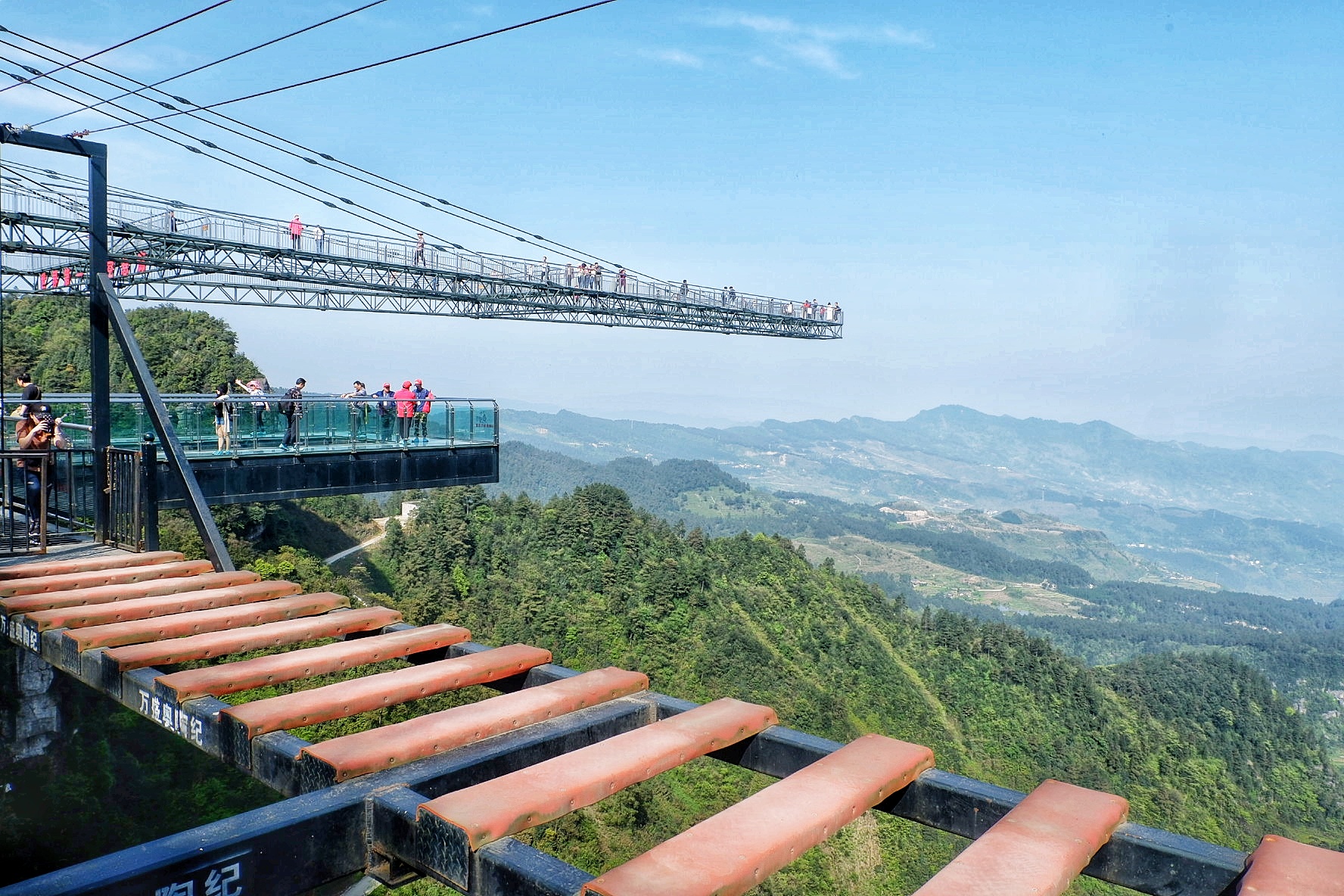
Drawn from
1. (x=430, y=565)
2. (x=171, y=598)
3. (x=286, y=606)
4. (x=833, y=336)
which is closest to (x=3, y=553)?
(x=171, y=598)

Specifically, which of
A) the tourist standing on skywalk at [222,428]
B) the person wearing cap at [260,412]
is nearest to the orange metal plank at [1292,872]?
the tourist standing on skywalk at [222,428]

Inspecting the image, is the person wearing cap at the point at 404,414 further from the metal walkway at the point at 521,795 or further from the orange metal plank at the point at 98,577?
the metal walkway at the point at 521,795

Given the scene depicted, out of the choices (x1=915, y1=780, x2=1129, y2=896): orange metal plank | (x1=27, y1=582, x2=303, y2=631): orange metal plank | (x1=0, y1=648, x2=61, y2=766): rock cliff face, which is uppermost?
(x1=915, y1=780, x2=1129, y2=896): orange metal plank

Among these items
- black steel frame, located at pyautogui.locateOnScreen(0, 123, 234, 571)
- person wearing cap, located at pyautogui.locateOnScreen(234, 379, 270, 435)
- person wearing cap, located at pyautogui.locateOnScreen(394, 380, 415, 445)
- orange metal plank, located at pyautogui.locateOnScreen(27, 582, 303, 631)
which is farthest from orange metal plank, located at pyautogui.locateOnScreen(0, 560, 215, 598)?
person wearing cap, located at pyautogui.locateOnScreen(394, 380, 415, 445)

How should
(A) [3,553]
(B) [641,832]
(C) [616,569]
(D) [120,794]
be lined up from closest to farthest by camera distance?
(A) [3,553] < (D) [120,794] < (B) [641,832] < (C) [616,569]

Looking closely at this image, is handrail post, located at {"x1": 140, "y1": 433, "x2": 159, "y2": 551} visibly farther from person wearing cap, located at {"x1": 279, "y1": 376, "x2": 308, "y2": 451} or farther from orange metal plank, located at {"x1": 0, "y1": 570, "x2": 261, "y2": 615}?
person wearing cap, located at {"x1": 279, "y1": 376, "x2": 308, "y2": 451}

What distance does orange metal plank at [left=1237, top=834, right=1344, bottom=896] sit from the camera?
266 centimetres

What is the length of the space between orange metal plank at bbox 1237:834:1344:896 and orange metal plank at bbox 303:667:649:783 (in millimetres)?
2661

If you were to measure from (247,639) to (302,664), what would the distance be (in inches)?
33.0

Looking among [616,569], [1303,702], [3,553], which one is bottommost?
[1303,702]

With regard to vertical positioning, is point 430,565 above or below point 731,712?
below

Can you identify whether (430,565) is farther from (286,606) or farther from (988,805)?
(988,805)

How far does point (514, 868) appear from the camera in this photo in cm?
258

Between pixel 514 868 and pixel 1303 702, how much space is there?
224694mm
